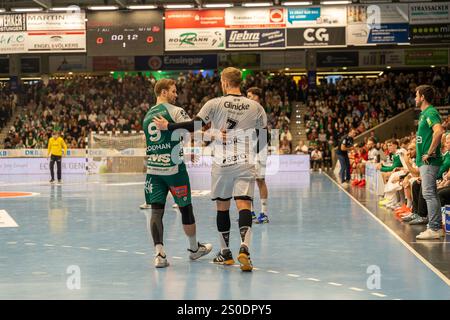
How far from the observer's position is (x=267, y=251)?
8438mm

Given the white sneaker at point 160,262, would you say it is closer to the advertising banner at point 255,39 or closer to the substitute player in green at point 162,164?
the substitute player in green at point 162,164

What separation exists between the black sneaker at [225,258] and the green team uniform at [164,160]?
2.26 feet

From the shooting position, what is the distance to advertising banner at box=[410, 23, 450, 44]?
2762 cm

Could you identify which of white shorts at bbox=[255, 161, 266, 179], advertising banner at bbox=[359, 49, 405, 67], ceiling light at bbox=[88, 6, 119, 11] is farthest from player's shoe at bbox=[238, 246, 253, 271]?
advertising banner at bbox=[359, 49, 405, 67]

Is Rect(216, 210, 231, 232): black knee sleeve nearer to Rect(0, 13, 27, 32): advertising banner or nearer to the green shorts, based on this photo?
the green shorts

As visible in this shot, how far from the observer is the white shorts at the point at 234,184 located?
7.37 m

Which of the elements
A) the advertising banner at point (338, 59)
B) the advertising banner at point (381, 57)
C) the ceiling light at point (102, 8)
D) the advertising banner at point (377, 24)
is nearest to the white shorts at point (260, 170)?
the advertising banner at point (377, 24)

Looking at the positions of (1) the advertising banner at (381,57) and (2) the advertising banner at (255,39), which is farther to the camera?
(1) the advertising banner at (381,57)

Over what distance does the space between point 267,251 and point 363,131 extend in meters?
→ 24.8

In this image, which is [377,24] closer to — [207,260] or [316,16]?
[316,16]

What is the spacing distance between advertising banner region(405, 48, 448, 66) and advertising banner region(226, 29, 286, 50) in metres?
10.2

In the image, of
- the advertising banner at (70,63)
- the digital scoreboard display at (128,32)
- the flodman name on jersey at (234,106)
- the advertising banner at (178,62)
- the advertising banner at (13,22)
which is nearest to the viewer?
the flodman name on jersey at (234,106)
